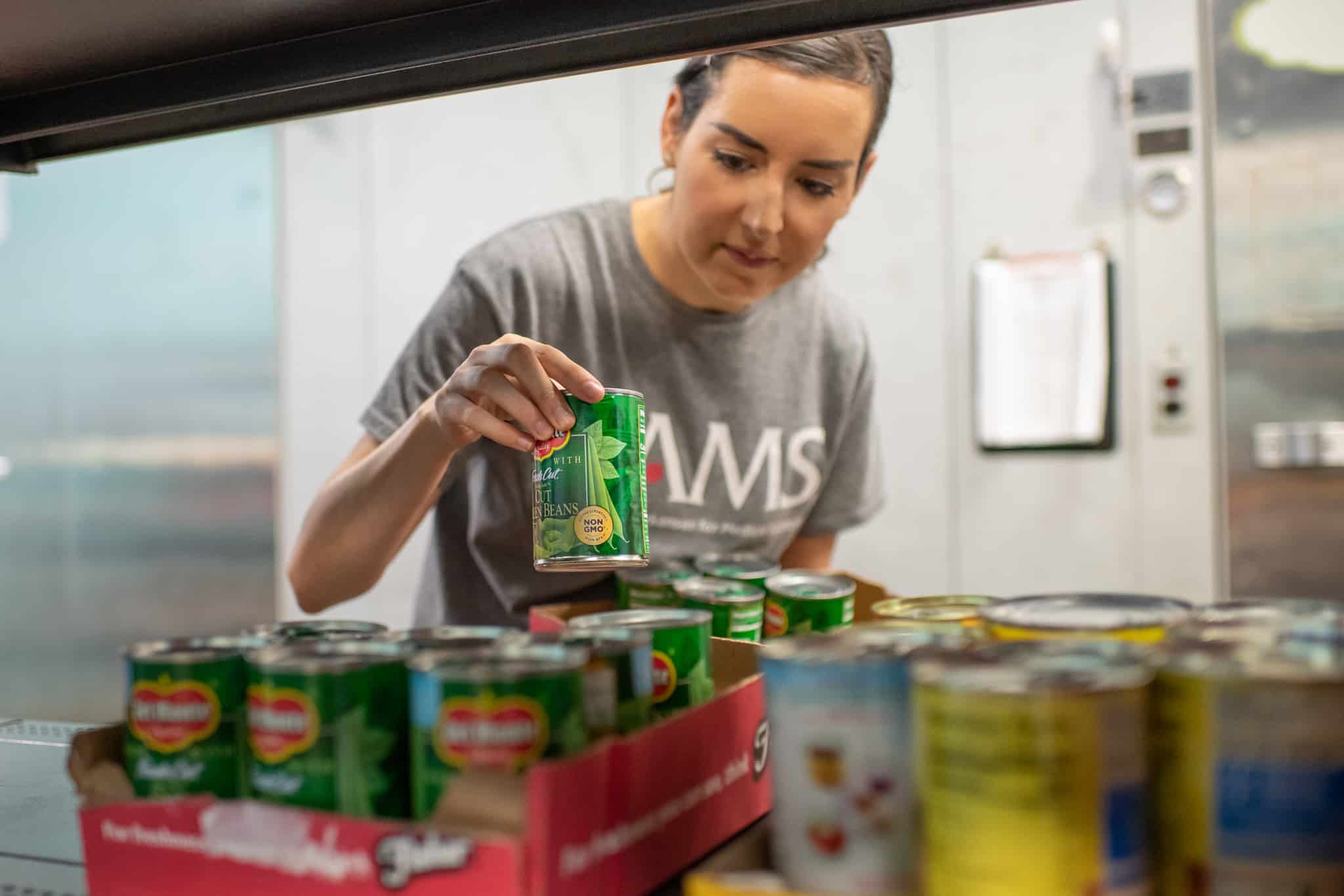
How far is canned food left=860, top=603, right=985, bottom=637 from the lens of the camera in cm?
71

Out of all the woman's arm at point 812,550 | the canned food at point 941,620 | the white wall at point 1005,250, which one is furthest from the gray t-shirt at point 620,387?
the white wall at point 1005,250

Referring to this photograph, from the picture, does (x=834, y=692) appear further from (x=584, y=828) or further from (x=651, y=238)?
(x=651, y=238)

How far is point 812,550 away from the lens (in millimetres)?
1757

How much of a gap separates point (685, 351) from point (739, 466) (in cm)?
18

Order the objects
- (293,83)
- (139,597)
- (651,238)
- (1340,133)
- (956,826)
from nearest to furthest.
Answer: (956,826), (293,83), (651,238), (1340,133), (139,597)

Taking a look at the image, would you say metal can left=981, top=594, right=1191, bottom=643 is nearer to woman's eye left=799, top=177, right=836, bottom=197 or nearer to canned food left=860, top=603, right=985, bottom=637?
canned food left=860, top=603, right=985, bottom=637

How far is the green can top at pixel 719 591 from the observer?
1.05 meters

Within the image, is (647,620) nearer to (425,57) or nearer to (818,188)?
(425,57)

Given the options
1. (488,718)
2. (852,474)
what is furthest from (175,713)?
(852,474)

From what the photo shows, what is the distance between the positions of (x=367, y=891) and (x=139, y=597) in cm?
284

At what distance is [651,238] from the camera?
5.07 feet

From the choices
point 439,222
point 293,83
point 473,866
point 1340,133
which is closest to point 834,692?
point 473,866

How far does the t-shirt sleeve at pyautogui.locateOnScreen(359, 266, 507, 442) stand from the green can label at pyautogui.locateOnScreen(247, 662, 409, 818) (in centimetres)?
78

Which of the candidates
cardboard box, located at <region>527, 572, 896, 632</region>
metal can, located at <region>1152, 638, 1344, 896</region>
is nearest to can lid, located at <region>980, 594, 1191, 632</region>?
metal can, located at <region>1152, 638, 1344, 896</region>
